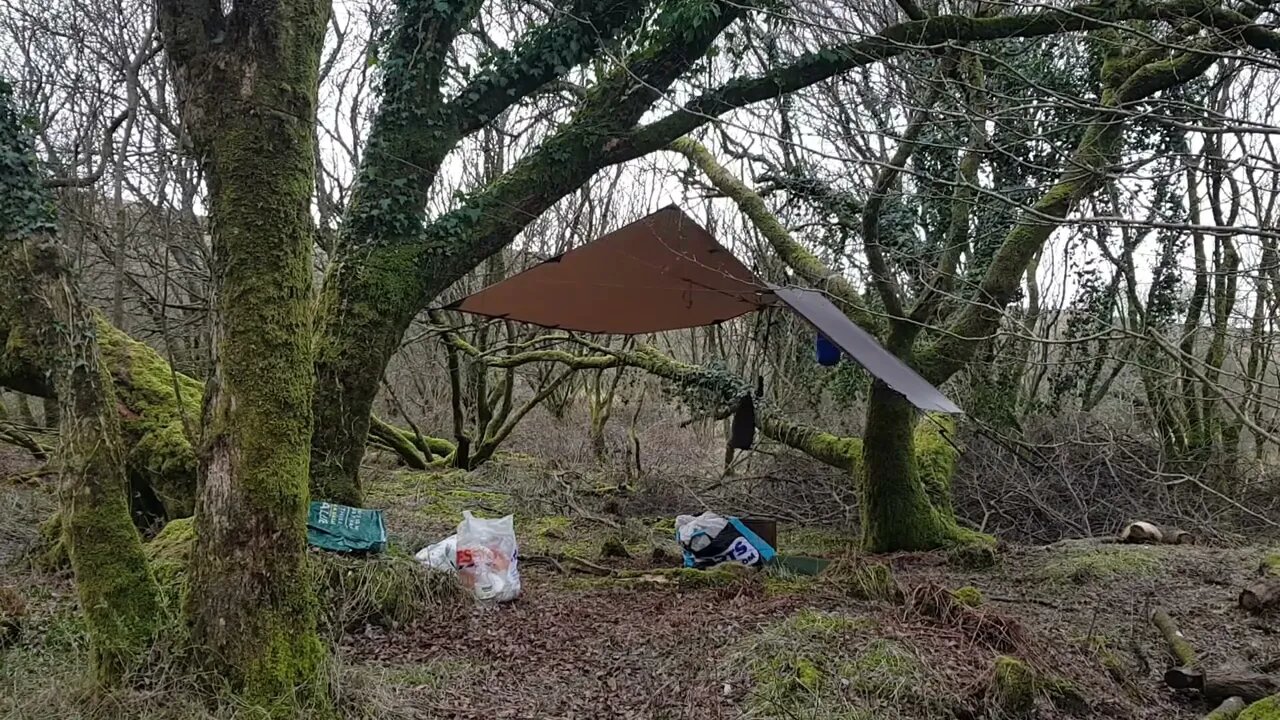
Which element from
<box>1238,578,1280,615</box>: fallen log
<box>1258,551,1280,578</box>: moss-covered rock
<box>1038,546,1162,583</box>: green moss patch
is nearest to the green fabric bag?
<box>1038,546,1162,583</box>: green moss patch

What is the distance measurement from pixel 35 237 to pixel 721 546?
3.31 m

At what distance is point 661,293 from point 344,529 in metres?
2.36

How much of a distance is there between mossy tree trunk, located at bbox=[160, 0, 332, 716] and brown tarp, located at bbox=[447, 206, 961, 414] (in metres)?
2.12

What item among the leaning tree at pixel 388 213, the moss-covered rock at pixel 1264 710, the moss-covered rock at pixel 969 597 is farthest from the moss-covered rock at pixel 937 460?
the moss-covered rock at pixel 1264 710

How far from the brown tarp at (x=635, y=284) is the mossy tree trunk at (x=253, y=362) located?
2117 millimetres

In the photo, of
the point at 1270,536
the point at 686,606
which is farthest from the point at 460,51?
Result: the point at 1270,536

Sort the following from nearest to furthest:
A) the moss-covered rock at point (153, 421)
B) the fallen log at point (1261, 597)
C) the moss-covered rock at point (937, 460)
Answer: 1. the fallen log at point (1261, 597)
2. the moss-covered rock at point (153, 421)
3. the moss-covered rock at point (937, 460)

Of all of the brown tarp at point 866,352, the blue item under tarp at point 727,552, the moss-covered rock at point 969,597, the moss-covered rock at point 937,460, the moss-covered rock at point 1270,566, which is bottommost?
the blue item under tarp at point 727,552

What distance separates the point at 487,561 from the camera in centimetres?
365

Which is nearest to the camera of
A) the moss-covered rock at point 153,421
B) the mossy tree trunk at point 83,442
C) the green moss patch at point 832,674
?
the mossy tree trunk at point 83,442

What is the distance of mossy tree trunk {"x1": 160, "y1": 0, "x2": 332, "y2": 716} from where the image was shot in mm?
2111

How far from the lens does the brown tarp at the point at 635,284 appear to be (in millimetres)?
4375

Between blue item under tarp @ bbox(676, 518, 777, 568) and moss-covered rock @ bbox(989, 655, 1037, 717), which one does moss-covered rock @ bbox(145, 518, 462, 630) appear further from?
moss-covered rock @ bbox(989, 655, 1037, 717)

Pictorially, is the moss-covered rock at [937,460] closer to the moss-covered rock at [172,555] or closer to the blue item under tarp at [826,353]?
the blue item under tarp at [826,353]
